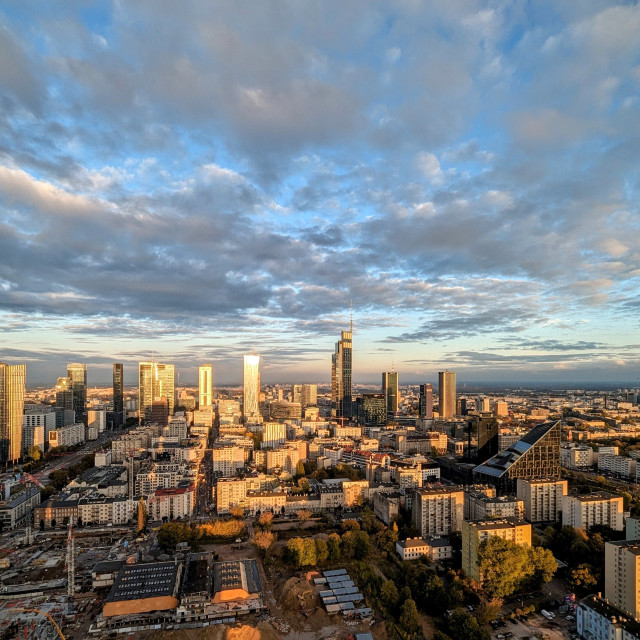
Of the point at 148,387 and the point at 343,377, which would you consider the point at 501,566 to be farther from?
the point at 148,387

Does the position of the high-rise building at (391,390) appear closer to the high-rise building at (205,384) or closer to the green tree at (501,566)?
the high-rise building at (205,384)

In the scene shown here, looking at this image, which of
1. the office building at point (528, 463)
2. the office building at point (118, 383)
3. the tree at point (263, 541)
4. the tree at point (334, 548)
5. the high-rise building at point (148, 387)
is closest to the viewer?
the tree at point (334, 548)

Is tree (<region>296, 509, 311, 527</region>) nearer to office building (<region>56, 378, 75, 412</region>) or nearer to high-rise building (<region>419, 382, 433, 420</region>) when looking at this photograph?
high-rise building (<region>419, 382, 433, 420</region>)

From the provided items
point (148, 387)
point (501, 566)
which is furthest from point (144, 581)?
point (148, 387)

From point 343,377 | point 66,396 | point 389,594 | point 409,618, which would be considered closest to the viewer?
point 409,618

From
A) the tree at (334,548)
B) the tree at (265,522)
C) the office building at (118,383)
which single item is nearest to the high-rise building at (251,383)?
the office building at (118,383)

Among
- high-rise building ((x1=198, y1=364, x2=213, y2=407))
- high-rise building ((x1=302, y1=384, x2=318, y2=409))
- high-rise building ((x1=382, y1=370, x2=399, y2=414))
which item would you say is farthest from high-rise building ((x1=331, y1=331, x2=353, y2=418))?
high-rise building ((x1=198, y1=364, x2=213, y2=407))

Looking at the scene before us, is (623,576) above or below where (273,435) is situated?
above

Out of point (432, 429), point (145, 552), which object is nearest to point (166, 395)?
point (432, 429)
